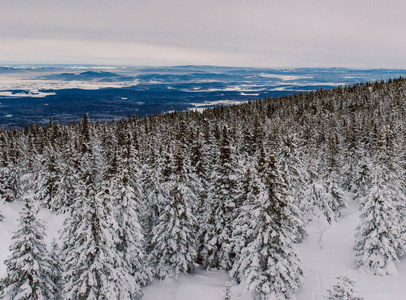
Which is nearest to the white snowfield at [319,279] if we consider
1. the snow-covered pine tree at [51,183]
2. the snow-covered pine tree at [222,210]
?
the snow-covered pine tree at [222,210]

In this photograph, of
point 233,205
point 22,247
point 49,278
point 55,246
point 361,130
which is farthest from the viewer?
point 361,130

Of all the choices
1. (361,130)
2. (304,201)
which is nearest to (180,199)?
(304,201)

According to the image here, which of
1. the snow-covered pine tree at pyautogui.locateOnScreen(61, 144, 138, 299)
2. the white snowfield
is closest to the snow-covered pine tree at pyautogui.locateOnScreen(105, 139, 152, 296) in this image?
the snow-covered pine tree at pyautogui.locateOnScreen(61, 144, 138, 299)

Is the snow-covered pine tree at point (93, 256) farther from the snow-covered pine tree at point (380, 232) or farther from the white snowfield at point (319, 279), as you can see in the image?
the snow-covered pine tree at point (380, 232)

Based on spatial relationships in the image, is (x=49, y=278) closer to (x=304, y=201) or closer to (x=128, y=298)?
(x=128, y=298)

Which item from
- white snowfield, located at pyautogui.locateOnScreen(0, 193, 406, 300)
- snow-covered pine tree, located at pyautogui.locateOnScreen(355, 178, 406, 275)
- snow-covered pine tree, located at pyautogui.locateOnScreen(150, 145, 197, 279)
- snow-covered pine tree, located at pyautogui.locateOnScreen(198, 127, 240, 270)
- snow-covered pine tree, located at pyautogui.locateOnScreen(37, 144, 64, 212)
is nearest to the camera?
white snowfield, located at pyautogui.locateOnScreen(0, 193, 406, 300)

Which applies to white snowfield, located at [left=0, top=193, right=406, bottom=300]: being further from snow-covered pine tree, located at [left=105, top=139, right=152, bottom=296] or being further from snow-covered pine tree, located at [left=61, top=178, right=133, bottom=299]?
snow-covered pine tree, located at [left=61, top=178, right=133, bottom=299]
